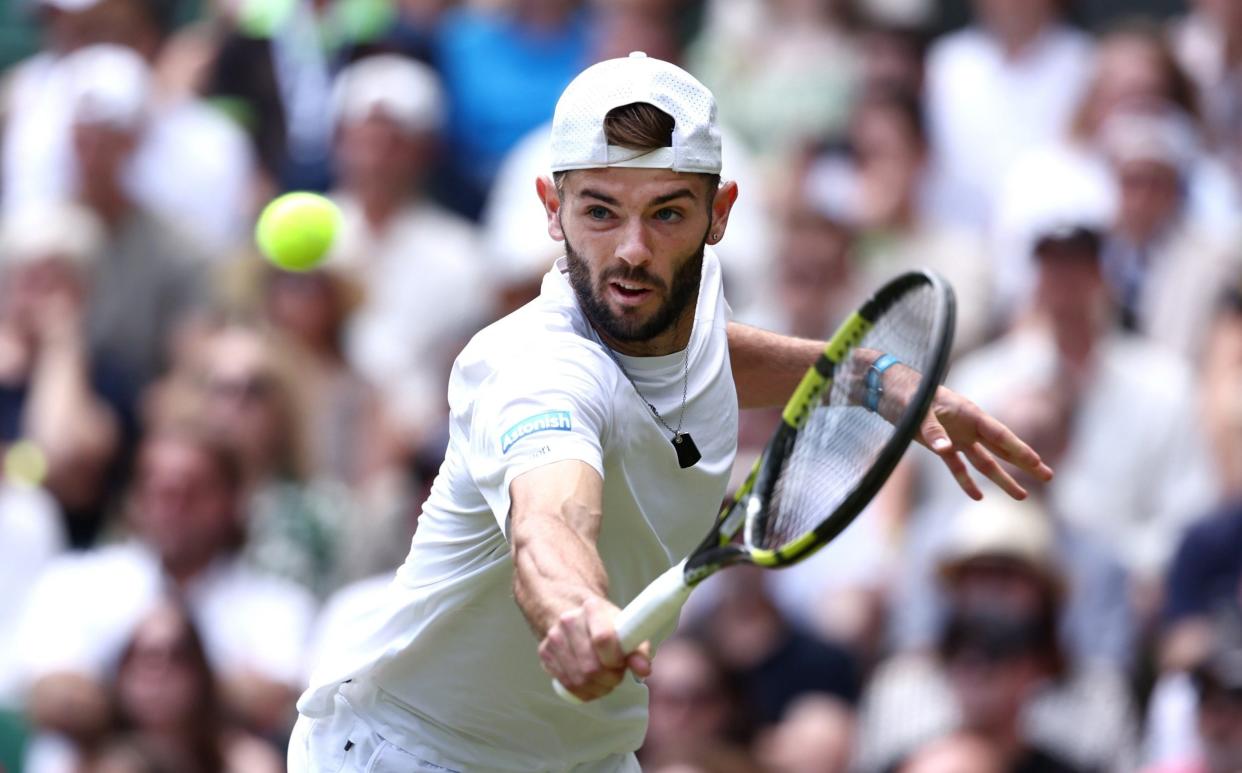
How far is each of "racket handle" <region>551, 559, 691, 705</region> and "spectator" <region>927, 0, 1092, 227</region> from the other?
527 cm

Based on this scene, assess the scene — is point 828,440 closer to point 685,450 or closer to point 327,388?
point 685,450

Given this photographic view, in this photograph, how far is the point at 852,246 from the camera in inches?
314

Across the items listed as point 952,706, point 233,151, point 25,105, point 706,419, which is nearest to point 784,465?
point 706,419

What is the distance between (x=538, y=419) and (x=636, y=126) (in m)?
0.56

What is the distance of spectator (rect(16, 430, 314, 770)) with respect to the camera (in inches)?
281

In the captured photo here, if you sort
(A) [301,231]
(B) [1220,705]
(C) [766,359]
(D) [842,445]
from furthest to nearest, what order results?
(A) [301,231] < (B) [1220,705] < (C) [766,359] < (D) [842,445]

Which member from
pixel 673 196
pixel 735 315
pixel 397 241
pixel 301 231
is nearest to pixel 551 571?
pixel 673 196

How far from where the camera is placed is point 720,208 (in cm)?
389

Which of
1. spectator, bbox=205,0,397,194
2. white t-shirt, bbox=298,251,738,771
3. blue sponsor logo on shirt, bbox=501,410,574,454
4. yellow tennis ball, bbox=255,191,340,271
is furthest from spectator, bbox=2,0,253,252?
blue sponsor logo on shirt, bbox=501,410,574,454

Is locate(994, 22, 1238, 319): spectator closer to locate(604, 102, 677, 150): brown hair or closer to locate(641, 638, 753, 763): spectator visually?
locate(641, 638, 753, 763): spectator

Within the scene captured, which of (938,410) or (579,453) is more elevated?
(579,453)

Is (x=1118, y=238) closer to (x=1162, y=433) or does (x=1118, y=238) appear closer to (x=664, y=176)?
(x=1162, y=433)

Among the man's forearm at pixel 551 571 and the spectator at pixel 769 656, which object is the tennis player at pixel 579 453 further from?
the spectator at pixel 769 656

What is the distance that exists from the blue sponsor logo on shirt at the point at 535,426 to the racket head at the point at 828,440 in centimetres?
29
